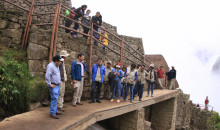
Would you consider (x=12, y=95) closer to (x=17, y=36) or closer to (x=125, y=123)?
(x=17, y=36)

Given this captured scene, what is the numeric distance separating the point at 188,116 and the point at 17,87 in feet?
48.4

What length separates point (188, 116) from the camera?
14.6 metres

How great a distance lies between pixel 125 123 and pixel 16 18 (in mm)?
5491

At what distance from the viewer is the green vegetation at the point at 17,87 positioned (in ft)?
13.1

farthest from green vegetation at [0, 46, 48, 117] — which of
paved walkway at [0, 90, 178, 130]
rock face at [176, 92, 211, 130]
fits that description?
rock face at [176, 92, 211, 130]

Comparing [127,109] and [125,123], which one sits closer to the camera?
[127,109]

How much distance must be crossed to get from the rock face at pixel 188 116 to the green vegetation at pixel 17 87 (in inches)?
463

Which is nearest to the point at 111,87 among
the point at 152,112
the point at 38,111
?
the point at 38,111

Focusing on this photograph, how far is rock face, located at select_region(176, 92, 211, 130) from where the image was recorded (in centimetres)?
1323

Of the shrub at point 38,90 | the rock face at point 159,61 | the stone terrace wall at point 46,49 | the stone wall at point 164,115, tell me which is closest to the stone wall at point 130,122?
the stone terrace wall at point 46,49

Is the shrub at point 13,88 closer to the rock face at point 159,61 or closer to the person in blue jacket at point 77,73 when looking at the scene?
the person in blue jacket at point 77,73

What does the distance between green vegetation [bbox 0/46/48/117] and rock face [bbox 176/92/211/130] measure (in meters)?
11.7

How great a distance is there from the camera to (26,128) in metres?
2.94

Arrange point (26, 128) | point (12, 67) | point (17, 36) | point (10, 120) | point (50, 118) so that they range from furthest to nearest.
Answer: point (17, 36), point (12, 67), point (50, 118), point (10, 120), point (26, 128)
